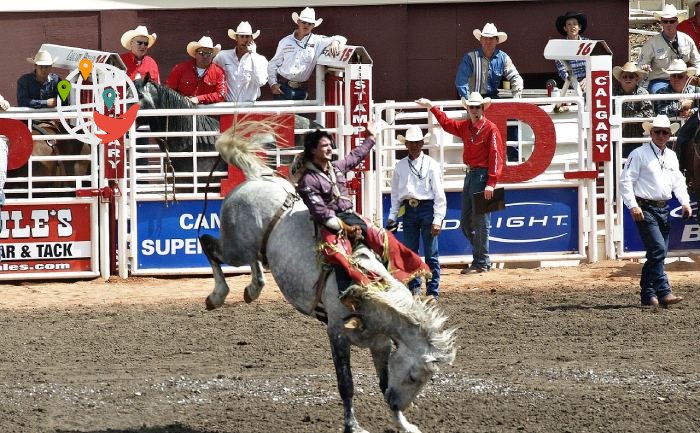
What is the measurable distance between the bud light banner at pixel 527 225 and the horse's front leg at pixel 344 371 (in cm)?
650

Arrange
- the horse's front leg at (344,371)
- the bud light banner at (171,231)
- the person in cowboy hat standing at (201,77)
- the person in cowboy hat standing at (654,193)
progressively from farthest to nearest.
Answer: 1. the person in cowboy hat standing at (201,77)
2. the bud light banner at (171,231)
3. the person in cowboy hat standing at (654,193)
4. the horse's front leg at (344,371)

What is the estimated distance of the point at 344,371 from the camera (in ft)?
25.7

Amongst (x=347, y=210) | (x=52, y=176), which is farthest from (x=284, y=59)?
(x=347, y=210)

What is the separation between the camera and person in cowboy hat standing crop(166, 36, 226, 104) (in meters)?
14.9

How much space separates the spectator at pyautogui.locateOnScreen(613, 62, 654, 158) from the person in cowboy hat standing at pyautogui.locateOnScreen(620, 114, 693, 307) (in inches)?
120

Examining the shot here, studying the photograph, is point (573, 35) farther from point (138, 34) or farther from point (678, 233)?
point (138, 34)

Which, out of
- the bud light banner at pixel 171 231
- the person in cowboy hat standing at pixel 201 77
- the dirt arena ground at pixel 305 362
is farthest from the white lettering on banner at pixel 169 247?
the person in cowboy hat standing at pixel 201 77

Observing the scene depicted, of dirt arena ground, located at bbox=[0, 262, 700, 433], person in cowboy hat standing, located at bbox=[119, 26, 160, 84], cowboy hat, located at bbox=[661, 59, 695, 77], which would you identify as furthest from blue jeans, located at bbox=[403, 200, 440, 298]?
cowboy hat, located at bbox=[661, 59, 695, 77]

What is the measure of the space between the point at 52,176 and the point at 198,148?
1557 millimetres

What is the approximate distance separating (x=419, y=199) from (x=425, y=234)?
35cm

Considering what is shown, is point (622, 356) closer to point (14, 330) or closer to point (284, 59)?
point (14, 330)

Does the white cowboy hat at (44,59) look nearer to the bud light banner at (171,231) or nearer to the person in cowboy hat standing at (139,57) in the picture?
the person in cowboy hat standing at (139,57)

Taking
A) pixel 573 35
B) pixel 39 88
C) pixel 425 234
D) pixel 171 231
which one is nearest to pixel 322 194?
pixel 425 234

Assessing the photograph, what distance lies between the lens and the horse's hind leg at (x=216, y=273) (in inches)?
336
